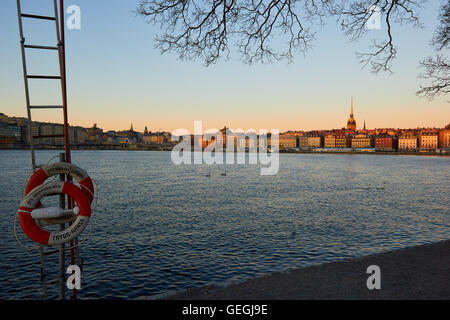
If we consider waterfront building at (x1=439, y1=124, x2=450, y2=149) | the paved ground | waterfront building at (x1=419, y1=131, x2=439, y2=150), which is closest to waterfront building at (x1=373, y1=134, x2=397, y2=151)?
waterfront building at (x1=419, y1=131, x2=439, y2=150)

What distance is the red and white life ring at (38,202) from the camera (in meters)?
4.71

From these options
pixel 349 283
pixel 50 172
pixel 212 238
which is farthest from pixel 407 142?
pixel 50 172

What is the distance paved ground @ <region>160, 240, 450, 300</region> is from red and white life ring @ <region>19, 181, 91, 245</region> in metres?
1.66

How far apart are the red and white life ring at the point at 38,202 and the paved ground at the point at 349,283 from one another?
1.66 meters

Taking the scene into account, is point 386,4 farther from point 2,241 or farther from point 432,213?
point 432,213

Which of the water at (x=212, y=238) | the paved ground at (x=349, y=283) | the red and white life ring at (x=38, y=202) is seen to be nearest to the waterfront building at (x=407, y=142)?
the water at (x=212, y=238)

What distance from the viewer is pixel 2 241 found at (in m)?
13.0

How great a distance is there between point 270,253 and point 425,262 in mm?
6182

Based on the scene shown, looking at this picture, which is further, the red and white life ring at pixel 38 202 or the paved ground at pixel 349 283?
the red and white life ring at pixel 38 202

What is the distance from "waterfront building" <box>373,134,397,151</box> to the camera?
18662 centimetres

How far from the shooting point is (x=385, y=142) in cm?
18875

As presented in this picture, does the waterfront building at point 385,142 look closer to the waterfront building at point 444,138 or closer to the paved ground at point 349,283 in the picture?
the waterfront building at point 444,138

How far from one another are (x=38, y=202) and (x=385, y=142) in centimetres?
20334
